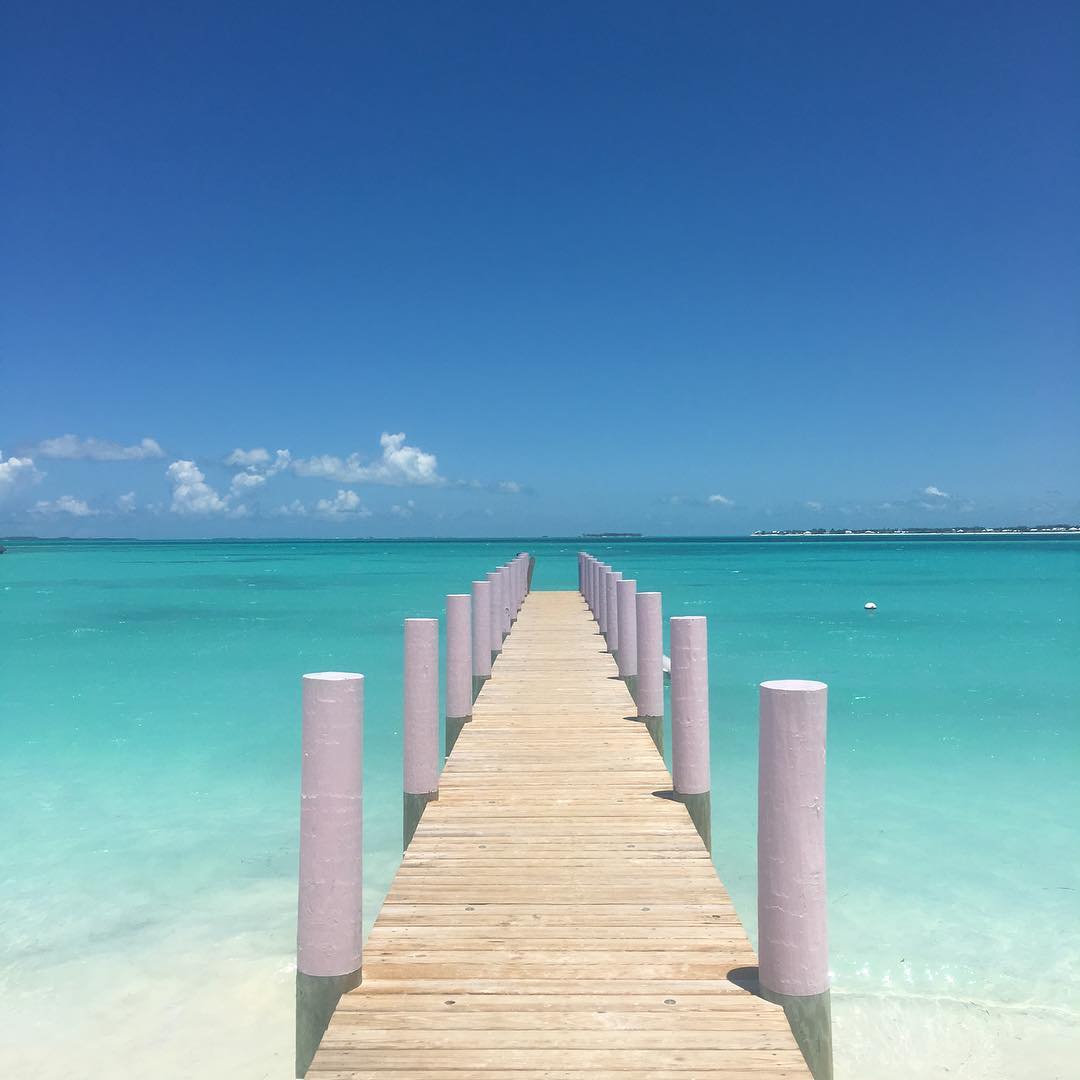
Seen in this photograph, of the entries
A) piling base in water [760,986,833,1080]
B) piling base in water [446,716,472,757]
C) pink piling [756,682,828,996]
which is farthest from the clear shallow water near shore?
pink piling [756,682,828,996]

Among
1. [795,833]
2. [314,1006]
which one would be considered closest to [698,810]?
[795,833]

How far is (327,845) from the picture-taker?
3.71 meters

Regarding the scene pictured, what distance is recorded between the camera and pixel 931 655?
22984mm

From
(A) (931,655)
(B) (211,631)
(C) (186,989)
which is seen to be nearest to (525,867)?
(C) (186,989)

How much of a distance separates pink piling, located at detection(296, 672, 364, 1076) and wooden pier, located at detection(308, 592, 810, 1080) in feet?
0.48

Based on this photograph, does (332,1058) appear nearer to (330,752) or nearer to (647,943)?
(330,752)

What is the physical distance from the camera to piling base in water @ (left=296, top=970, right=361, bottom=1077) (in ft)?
12.0

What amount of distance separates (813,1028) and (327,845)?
2069 mm

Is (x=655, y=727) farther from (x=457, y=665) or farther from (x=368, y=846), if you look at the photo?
(x=368, y=846)

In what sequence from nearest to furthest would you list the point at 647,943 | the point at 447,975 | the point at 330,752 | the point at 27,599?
the point at 330,752, the point at 447,975, the point at 647,943, the point at 27,599

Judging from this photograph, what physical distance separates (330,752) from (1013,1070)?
4.70 meters

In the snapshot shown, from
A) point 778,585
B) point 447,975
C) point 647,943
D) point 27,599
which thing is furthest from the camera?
point 778,585

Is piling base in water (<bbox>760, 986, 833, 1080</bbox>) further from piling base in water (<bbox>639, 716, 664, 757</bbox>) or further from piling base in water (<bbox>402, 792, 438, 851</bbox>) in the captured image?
piling base in water (<bbox>639, 716, 664, 757</bbox>)

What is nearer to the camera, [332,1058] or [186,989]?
[332,1058]
